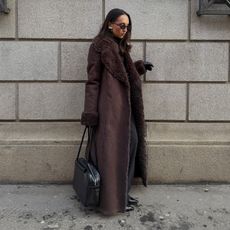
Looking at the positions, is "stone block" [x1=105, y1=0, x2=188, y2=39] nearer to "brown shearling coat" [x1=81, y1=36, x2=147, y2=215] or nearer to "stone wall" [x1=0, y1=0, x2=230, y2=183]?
"stone wall" [x1=0, y1=0, x2=230, y2=183]

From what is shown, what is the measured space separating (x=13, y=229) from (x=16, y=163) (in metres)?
1.24

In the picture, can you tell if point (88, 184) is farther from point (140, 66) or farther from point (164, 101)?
point (164, 101)

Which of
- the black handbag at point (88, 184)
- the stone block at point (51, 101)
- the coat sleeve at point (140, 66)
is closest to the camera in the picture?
the black handbag at point (88, 184)

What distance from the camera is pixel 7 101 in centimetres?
493

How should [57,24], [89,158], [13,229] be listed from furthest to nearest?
[57,24] → [89,158] → [13,229]

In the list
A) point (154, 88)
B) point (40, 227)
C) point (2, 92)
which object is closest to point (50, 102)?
point (2, 92)

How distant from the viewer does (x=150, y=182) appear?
497 centimetres

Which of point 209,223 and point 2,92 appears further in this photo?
point 2,92

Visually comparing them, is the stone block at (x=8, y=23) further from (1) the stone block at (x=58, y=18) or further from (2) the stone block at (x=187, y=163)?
(2) the stone block at (x=187, y=163)

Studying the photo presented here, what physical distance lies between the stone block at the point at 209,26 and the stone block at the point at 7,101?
2374 mm

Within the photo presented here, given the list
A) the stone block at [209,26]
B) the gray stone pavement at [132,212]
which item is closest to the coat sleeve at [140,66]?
the stone block at [209,26]

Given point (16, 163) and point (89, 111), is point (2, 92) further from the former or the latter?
point (89, 111)

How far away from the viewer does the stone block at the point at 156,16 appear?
4.85 m

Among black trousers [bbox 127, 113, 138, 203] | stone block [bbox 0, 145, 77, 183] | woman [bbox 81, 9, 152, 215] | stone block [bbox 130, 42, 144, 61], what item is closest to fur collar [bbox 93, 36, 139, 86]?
woman [bbox 81, 9, 152, 215]
